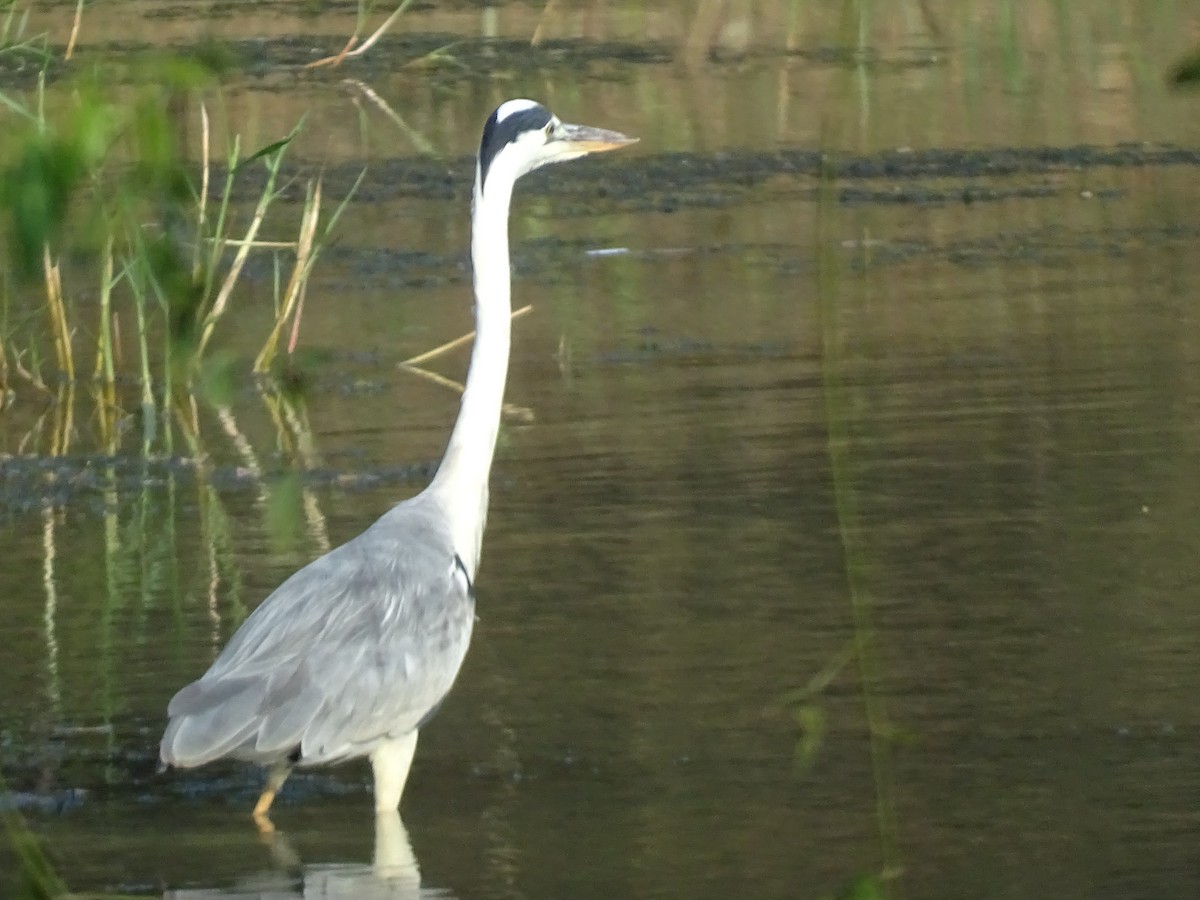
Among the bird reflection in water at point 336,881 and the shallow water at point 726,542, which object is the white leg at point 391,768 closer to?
the shallow water at point 726,542

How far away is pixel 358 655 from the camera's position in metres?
5.74

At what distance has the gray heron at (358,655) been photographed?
17.9 feet

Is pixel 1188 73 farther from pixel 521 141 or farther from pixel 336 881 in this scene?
pixel 521 141

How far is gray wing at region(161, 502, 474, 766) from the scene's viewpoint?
5.41 m

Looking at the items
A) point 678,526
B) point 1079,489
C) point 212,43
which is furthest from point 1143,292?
point 212,43

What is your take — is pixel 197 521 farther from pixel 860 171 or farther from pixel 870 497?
pixel 860 171

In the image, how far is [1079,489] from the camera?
841 cm

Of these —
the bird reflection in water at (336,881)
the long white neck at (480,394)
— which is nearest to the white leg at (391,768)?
the bird reflection in water at (336,881)

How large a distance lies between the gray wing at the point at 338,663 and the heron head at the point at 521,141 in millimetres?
1312

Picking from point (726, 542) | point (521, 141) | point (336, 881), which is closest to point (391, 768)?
point (336, 881)

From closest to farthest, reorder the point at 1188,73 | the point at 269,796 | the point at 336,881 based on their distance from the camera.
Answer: the point at 1188,73 → the point at 336,881 → the point at 269,796

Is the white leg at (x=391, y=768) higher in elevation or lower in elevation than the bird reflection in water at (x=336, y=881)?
higher

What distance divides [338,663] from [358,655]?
60 mm

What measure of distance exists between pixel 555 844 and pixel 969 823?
3.00 feet
